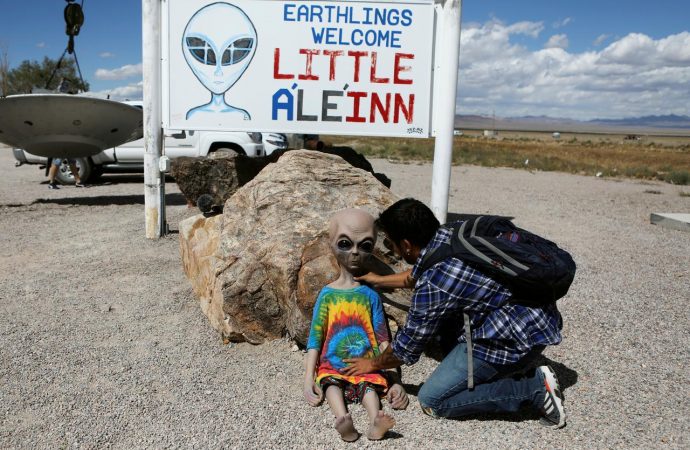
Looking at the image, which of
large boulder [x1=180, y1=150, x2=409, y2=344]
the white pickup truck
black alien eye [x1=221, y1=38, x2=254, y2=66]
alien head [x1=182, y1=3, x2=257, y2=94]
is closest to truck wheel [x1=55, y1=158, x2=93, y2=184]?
the white pickup truck

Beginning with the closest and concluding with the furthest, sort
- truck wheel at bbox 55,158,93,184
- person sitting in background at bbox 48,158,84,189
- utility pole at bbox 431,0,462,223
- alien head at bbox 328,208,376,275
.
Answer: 1. alien head at bbox 328,208,376,275
2. utility pole at bbox 431,0,462,223
3. person sitting in background at bbox 48,158,84,189
4. truck wheel at bbox 55,158,93,184

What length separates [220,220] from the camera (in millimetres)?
5406

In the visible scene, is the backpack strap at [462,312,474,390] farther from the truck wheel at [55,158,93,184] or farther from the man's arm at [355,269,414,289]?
the truck wheel at [55,158,93,184]

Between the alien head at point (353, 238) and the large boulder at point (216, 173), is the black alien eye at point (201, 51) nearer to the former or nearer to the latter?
the large boulder at point (216, 173)

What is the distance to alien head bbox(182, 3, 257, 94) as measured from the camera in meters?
6.94

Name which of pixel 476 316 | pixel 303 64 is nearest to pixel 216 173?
pixel 303 64

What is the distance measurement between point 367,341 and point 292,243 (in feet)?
3.60

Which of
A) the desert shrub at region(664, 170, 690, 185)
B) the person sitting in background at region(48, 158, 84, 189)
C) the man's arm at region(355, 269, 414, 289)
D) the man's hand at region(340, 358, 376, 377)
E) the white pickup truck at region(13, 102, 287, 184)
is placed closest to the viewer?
the man's hand at region(340, 358, 376, 377)

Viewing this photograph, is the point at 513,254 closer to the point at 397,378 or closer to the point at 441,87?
the point at 397,378

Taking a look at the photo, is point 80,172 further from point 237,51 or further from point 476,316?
point 476,316

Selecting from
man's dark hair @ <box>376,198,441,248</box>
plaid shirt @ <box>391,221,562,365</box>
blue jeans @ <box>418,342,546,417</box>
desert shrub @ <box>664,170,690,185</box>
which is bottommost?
blue jeans @ <box>418,342,546,417</box>

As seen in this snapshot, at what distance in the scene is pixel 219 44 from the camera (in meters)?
6.99

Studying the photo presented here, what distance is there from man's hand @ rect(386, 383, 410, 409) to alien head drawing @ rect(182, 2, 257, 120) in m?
4.31

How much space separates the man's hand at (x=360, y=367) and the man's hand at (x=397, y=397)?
177 mm
